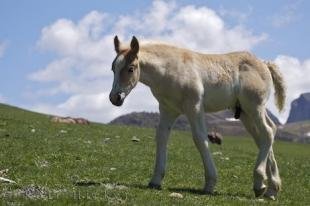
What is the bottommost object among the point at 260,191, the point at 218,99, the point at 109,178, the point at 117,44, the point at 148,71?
the point at 260,191

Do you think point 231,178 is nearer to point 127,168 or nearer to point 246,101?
point 127,168

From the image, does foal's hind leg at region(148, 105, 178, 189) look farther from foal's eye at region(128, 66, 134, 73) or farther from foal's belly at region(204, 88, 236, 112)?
foal's eye at region(128, 66, 134, 73)

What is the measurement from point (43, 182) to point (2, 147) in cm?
992

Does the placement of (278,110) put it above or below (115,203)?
above

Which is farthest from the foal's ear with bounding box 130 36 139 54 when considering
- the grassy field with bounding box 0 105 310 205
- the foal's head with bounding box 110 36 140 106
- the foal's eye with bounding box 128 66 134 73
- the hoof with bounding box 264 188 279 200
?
the hoof with bounding box 264 188 279 200

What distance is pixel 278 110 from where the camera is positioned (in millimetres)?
17344

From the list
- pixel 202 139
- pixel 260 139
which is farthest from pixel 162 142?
pixel 260 139

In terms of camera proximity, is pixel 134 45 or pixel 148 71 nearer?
pixel 134 45

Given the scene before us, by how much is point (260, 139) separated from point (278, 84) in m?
1.73

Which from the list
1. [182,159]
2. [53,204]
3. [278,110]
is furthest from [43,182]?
[182,159]

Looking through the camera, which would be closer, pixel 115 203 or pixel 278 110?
pixel 115 203

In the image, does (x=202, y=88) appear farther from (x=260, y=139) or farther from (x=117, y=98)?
(x=260, y=139)

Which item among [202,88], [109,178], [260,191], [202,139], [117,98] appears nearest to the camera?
[117,98]

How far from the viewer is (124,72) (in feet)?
48.5
